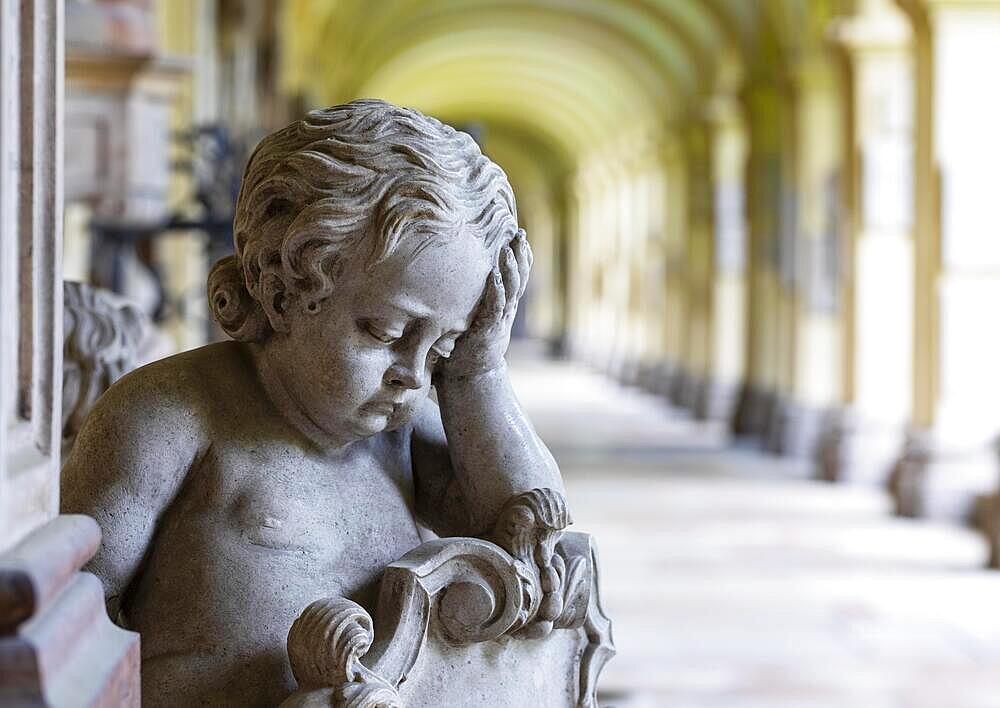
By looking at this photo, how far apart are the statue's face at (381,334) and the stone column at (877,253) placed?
10.9 metres

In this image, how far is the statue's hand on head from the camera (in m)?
1.89

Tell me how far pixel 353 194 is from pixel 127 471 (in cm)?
44

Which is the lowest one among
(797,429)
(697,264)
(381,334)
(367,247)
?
(797,429)

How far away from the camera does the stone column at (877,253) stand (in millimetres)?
12352

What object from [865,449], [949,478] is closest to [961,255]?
[949,478]

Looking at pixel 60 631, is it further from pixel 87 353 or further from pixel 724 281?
pixel 724 281

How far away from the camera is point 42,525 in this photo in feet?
5.24

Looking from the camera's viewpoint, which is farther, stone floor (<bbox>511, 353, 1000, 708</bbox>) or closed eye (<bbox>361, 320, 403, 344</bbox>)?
stone floor (<bbox>511, 353, 1000, 708</bbox>)

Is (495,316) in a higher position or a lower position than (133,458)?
higher

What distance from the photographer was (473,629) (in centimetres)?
184

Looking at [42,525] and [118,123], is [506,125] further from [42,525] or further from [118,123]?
[42,525]

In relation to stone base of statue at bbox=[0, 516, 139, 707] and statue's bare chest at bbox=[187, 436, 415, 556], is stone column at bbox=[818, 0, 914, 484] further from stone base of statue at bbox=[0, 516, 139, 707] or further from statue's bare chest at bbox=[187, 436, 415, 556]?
stone base of statue at bbox=[0, 516, 139, 707]

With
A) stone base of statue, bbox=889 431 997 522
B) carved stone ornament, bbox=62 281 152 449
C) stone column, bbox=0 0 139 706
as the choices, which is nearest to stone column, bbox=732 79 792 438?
stone base of statue, bbox=889 431 997 522

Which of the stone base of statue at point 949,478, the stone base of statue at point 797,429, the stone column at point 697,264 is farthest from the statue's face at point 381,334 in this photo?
the stone column at point 697,264
